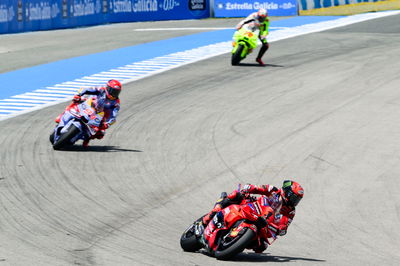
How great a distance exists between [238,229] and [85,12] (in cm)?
3370

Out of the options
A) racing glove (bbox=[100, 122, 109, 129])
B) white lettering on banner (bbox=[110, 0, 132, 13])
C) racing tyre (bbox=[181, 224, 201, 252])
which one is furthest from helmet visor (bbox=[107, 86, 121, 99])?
white lettering on banner (bbox=[110, 0, 132, 13])

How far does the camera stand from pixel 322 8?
43438mm

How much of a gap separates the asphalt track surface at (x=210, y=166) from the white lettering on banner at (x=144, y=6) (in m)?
18.4

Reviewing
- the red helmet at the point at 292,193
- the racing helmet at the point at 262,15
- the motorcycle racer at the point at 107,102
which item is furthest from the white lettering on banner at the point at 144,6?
the red helmet at the point at 292,193

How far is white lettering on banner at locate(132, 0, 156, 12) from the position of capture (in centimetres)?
4438

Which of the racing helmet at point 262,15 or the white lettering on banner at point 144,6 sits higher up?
the white lettering on banner at point 144,6

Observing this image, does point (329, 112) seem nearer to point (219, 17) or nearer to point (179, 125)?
point (179, 125)

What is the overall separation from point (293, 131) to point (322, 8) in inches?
1059

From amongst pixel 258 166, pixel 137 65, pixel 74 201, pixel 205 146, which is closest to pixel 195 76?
pixel 137 65

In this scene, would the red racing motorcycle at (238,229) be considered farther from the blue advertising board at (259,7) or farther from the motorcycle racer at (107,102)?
the blue advertising board at (259,7)

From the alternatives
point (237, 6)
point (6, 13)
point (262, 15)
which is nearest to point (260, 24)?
point (262, 15)

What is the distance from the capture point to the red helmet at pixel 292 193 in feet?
30.9

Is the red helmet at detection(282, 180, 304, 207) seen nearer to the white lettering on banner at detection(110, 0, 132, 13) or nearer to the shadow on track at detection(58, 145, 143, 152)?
the shadow on track at detection(58, 145, 143, 152)

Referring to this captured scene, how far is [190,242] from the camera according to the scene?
31.9 feet
